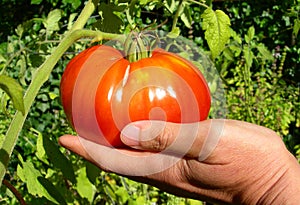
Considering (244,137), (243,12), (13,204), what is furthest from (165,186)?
(243,12)

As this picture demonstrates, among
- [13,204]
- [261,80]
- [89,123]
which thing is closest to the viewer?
[89,123]

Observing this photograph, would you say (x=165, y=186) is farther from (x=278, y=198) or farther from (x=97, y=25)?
(x=97, y=25)

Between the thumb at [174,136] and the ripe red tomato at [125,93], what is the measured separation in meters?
0.01

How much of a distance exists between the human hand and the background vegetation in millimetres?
190

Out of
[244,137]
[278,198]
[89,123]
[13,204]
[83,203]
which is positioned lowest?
[13,204]

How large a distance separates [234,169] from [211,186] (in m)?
0.08

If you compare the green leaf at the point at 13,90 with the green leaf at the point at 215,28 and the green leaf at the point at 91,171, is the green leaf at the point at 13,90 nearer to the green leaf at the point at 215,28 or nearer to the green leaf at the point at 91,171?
the green leaf at the point at 215,28

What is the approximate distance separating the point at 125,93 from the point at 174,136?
11cm

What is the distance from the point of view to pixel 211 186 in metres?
1.29

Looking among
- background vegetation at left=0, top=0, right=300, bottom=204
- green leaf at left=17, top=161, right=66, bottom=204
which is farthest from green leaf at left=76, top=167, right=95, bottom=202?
green leaf at left=17, top=161, right=66, bottom=204

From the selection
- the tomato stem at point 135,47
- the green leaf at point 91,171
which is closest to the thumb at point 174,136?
the tomato stem at point 135,47

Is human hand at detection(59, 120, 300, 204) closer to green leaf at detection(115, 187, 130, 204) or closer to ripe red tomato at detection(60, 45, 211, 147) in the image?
ripe red tomato at detection(60, 45, 211, 147)

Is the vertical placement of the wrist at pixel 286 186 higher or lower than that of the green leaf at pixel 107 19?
lower

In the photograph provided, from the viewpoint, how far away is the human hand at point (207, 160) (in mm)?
1005
